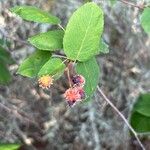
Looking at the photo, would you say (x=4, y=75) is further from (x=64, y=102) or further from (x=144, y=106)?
(x=64, y=102)

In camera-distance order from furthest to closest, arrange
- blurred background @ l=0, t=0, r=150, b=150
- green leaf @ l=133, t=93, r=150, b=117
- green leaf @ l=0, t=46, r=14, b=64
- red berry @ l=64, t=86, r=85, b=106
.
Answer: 1. blurred background @ l=0, t=0, r=150, b=150
2. green leaf @ l=133, t=93, r=150, b=117
3. green leaf @ l=0, t=46, r=14, b=64
4. red berry @ l=64, t=86, r=85, b=106

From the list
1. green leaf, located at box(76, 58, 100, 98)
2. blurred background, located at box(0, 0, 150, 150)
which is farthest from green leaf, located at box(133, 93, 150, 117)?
green leaf, located at box(76, 58, 100, 98)

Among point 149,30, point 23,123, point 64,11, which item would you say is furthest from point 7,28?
point 149,30

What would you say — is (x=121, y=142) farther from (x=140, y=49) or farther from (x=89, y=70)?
(x=89, y=70)

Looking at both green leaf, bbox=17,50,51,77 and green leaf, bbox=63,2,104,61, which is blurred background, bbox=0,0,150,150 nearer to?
green leaf, bbox=17,50,51,77

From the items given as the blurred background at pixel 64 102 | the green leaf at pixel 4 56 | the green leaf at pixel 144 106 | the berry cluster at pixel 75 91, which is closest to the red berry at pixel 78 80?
the berry cluster at pixel 75 91

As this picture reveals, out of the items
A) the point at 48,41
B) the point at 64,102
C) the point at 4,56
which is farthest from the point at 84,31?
the point at 64,102
